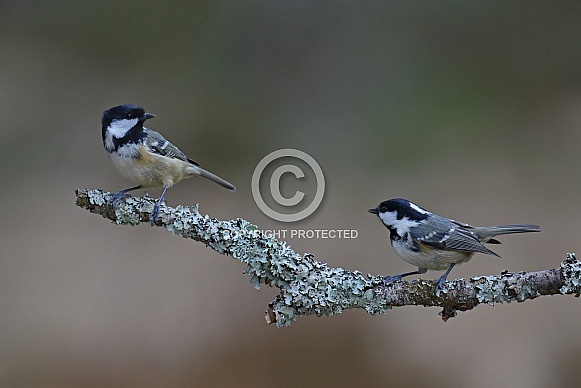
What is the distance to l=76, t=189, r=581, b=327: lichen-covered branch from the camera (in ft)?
2.78

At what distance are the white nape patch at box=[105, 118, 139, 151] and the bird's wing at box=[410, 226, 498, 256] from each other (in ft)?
1.63

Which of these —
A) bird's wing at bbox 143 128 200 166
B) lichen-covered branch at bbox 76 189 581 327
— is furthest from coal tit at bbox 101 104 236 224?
lichen-covered branch at bbox 76 189 581 327

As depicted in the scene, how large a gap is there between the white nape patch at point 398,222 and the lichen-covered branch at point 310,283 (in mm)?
98

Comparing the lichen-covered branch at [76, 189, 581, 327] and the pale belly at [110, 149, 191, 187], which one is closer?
the lichen-covered branch at [76, 189, 581, 327]

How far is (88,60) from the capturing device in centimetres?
270

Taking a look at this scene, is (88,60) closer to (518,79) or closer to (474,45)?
(474,45)

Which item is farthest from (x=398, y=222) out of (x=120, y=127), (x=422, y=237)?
(x=120, y=127)

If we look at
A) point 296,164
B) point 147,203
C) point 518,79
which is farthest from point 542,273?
point 518,79

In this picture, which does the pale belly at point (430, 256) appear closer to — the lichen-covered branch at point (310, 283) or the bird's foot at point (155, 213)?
the lichen-covered branch at point (310, 283)

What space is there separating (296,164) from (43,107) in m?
1.30

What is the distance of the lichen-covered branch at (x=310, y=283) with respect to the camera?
2.78 feet

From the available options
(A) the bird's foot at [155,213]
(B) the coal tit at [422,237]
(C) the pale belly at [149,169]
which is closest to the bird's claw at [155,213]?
(A) the bird's foot at [155,213]

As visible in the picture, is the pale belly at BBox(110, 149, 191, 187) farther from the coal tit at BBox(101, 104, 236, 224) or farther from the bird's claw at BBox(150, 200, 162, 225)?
the bird's claw at BBox(150, 200, 162, 225)

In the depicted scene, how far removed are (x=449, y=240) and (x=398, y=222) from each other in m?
0.08
